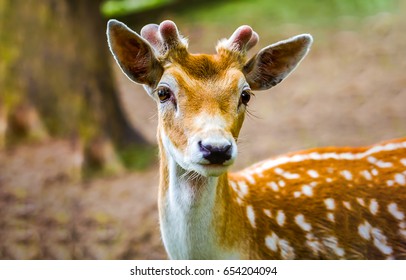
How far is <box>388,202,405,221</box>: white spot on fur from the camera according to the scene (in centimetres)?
217

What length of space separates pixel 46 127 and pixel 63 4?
732 mm

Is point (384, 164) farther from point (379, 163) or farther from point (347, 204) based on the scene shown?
point (347, 204)

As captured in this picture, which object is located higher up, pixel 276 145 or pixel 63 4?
pixel 63 4

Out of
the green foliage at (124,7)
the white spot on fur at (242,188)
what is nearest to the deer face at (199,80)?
the white spot on fur at (242,188)

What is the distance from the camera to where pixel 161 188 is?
2055 mm

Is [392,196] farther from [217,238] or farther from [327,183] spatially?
[217,238]

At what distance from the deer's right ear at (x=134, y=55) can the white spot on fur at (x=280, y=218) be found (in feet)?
2.06

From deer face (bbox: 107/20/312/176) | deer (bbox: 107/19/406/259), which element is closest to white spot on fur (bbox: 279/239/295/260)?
deer (bbox: 107/19/406/259)

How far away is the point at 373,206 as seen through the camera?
2189mm

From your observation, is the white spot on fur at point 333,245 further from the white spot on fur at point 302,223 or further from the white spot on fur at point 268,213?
the white spot on fur at point 268,213

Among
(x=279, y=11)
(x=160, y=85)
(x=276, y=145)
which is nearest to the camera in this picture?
(x=160, y=85)

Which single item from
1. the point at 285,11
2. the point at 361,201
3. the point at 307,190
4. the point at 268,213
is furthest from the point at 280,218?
the point at 285,11
